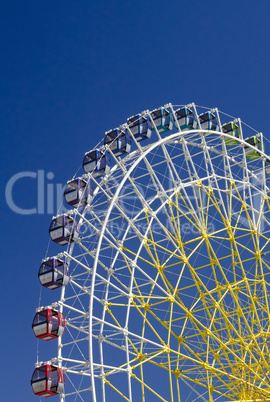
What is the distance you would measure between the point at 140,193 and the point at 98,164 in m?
2.42

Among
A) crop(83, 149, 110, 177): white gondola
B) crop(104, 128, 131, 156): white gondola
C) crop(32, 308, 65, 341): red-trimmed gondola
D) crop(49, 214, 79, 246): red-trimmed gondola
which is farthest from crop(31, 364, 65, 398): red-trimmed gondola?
crop(104, 128, 131, 156): white gondola

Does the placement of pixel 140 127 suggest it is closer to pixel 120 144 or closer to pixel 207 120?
pixel 120 144

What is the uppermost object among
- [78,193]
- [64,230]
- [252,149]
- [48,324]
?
[252,149]

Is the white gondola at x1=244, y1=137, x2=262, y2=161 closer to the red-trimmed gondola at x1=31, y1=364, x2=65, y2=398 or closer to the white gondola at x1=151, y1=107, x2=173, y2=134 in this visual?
the white gondola at x1=151, y1=107, x2=173, y2=134

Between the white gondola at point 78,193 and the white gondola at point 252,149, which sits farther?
the white gondola at point 252,149

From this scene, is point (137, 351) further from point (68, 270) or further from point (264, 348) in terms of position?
point (264, 348)

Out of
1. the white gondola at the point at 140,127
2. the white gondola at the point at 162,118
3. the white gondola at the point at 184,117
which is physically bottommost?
the white gondola at the point at 140,127

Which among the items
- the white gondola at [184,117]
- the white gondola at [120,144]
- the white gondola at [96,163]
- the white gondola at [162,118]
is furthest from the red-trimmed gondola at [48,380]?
the white gondola at [184,117]

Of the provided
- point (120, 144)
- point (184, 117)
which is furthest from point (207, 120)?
point (120, 144)

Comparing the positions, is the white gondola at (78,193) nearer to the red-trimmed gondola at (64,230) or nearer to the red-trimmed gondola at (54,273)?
the red-trimmed gondola at (64,230)

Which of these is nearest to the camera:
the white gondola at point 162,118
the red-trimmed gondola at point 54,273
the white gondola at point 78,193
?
the red-trimmed gondola at point 54,273

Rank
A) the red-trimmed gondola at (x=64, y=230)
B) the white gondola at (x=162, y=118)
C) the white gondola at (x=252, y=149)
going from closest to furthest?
the red-trimmed gondola at (x=64, y=230) → the white gondola at (x=162, y=118) → the white gondola at (x=252, y=149)

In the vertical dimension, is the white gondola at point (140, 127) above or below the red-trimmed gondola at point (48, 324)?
above

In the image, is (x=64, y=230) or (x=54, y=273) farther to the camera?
(x=64, y=230)
